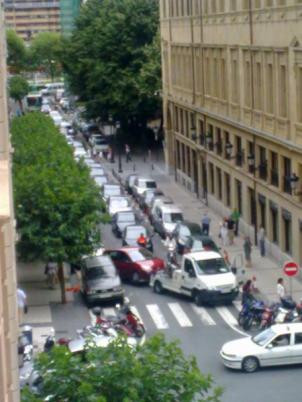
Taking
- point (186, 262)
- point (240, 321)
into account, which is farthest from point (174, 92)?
point (240, 321)

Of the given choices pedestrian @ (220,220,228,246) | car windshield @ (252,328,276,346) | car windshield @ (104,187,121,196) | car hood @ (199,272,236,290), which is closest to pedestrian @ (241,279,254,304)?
car hood @ (199,272,236,290)

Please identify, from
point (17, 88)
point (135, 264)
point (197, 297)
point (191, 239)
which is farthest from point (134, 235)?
point (17, 88)

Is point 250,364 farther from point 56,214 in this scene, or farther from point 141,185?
point 141,185

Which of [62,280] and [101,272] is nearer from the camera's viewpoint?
[62,280]

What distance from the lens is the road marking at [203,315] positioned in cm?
3459

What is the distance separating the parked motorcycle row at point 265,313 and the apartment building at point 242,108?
790cm

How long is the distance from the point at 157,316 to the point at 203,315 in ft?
4.68

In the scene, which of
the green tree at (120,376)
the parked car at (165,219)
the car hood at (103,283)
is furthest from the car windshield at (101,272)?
the green tree at (120,376)

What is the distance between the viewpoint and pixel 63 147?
47.9 m

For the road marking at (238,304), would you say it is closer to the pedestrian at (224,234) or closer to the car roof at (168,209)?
the pedestrian at (224,234)

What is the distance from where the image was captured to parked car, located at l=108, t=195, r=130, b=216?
176 feet

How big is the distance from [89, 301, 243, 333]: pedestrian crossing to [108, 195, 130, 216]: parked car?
52.8 ft

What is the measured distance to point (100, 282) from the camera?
37.4 meters

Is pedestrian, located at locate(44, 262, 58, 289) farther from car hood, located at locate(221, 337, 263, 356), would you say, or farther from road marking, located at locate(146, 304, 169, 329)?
car hood, located at locate(221, 337, 263, 356)
